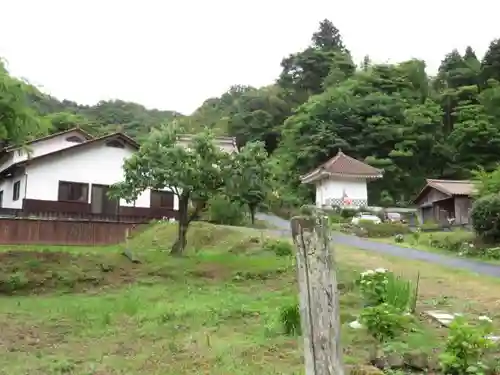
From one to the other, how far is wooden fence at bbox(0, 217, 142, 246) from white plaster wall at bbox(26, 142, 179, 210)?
2.75 metres

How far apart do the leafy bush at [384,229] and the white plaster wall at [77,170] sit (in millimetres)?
11410

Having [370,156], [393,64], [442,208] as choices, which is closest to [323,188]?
[370,156]

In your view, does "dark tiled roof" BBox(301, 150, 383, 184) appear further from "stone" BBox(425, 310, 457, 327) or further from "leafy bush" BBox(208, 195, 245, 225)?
"stone" BBox(425, 310, 457, 327)

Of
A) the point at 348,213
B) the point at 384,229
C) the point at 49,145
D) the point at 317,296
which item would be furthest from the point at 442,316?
the point at 49,145

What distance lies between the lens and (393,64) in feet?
158

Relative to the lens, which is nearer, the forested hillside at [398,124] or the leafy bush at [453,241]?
the leafy bush at [453,241]

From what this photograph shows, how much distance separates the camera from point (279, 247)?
16578 millimetres

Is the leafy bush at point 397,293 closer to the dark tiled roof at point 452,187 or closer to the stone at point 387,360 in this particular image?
the stone at point 387,360

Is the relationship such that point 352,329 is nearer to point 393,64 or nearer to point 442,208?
point 442,208

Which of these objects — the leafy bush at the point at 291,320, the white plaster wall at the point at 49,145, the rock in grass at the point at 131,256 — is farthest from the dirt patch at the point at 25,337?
the white plaster wall at the point at 49,145

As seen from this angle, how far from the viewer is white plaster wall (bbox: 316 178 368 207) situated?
37.5 meters

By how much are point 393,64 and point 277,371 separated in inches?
1832

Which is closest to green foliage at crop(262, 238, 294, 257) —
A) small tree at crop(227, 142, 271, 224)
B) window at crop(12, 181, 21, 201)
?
small tree at crop(227, 142, 271, 224)

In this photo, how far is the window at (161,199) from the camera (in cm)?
2670
